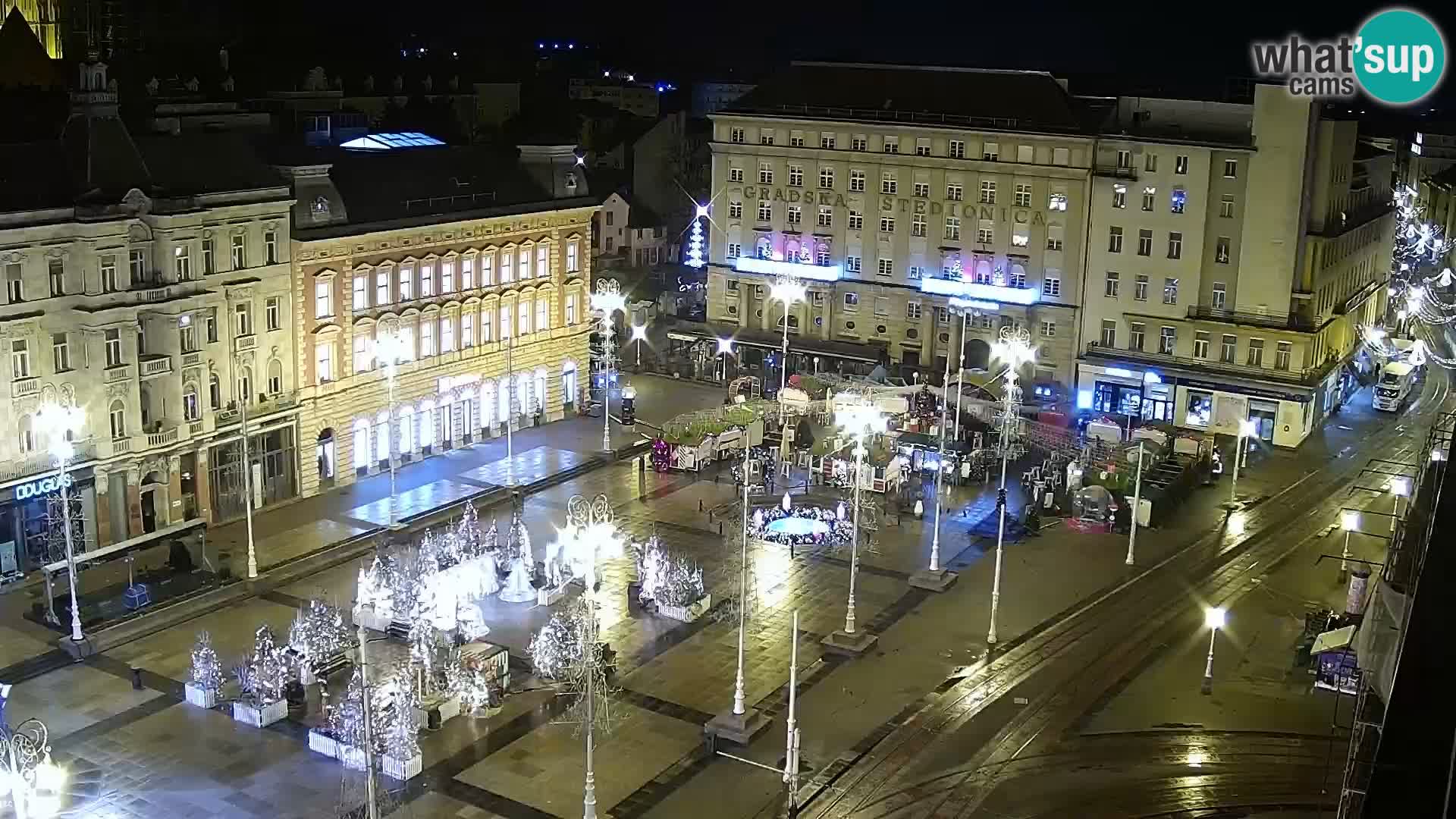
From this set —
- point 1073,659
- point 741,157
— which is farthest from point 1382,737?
point 741,157

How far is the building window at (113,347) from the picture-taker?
55.6 m

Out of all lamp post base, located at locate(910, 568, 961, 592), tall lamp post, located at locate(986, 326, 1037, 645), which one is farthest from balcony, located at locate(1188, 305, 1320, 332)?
lamp post base, located at locate(910, 568, 961, 592)

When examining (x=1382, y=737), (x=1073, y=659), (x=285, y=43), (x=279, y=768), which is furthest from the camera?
(x=285, y=43)

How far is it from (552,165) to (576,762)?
146 ft

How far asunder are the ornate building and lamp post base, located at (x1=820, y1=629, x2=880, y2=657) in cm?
2274

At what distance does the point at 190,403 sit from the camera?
59.4 metres

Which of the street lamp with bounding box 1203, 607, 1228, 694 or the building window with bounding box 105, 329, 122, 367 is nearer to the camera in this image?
the street lamp with bounding box 1203, 607, 1228, 694

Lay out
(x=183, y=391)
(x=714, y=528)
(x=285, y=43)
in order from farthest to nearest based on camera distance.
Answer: (x=285, y=43)
(x=714, y=528)
(x=183, y=391)

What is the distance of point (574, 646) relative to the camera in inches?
1829

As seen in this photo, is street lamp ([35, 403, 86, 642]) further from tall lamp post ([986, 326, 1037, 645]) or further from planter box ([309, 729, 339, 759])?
tall lamp post ([986, 326, 1037, 645])

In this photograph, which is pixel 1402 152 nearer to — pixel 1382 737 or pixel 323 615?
pixel 323 615

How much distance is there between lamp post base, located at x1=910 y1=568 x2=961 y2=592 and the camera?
56.5 meters

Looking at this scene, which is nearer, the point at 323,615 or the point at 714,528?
the point at 323,615

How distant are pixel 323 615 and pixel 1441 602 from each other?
3477 centimetres
